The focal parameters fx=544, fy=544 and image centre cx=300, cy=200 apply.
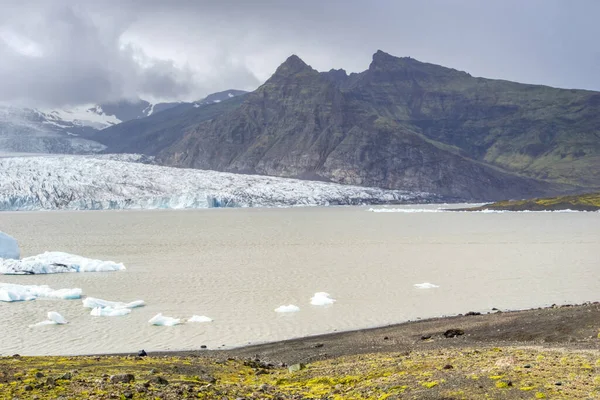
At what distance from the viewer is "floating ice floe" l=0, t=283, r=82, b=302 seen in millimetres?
29219

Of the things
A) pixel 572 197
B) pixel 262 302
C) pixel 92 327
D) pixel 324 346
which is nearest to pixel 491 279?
pixel 262 302

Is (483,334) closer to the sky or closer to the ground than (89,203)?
closer to the ground

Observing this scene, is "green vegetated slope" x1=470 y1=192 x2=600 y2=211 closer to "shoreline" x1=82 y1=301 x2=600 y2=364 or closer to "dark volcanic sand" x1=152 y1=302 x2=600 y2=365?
"shoreline" x1=82 y1=301 x2=600 y2=364

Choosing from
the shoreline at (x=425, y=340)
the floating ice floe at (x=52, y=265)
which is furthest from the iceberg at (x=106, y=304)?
the floating ice floe at (x=52, y=265)

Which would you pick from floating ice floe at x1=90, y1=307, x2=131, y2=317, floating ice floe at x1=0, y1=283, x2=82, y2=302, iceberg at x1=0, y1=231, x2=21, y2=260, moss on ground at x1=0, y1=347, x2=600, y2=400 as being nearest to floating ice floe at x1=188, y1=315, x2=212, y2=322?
floating ice floe at x1=90, y1=307, x2=131, y2=317

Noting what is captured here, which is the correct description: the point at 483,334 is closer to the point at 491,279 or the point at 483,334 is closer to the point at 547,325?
the point at 547,325

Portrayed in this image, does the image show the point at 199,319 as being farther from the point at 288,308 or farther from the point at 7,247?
the point at 7,247

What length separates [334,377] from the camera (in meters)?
12.9

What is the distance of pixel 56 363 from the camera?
14156 mm

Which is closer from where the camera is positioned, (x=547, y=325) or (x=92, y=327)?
(x=547, y=325)

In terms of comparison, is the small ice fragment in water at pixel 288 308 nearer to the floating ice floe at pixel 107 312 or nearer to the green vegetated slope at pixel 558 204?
Result: the floating ice floe at pixel 107 312

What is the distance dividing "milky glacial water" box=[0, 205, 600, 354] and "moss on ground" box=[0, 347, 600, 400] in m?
6.21

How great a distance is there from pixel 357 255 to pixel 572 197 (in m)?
133

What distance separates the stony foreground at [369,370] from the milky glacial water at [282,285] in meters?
4.58
